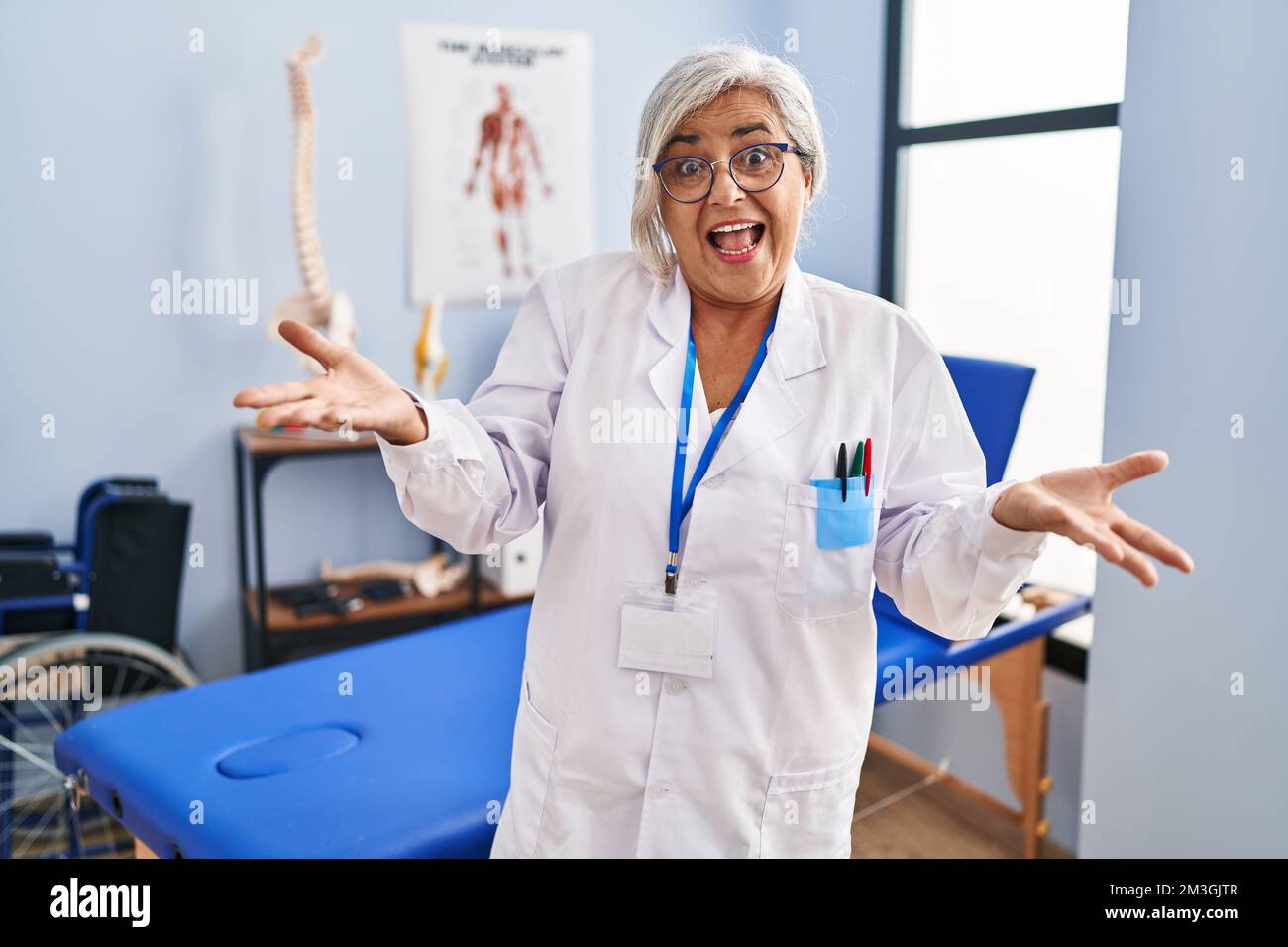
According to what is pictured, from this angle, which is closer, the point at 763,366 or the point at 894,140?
the point at 763,366

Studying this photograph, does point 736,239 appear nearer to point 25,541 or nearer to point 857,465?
point 857,465

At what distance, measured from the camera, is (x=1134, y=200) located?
197cm

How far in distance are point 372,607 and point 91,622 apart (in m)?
0.79

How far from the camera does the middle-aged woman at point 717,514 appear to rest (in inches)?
49.2

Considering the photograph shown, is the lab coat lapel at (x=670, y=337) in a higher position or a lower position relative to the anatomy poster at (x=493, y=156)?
lower

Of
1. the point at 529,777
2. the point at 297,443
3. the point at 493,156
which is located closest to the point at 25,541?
the point at 297,443

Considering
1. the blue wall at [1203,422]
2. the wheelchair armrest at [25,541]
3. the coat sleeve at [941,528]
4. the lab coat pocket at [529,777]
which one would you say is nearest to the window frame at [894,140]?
the blue wall at [1203,422]

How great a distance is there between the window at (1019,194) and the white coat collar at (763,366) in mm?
1454

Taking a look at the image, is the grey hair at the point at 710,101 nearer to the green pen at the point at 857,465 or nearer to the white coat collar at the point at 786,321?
the white coat collar at the point at 786,321

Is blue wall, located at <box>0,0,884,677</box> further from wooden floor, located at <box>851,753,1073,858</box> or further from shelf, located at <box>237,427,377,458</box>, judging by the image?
wooden floor, located at <box>851,753,1073,858</box>

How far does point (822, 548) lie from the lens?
124 cm
